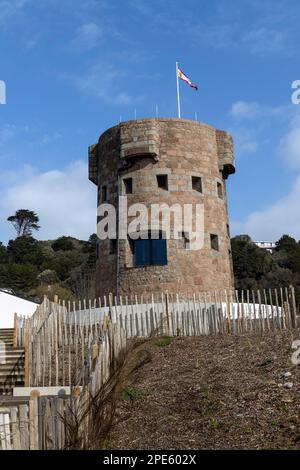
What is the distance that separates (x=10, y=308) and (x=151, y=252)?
13569mm

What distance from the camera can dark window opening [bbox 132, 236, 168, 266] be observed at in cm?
2311

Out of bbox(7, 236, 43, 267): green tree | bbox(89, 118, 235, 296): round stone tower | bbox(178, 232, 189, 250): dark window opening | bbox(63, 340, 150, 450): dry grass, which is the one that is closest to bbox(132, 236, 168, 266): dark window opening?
bbox(89, 118, 235, 296): round stone tower

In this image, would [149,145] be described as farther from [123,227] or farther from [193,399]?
[193,399]

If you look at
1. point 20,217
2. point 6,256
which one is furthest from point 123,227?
point 20,217

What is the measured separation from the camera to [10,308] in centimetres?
3281

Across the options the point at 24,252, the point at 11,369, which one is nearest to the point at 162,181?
the point at 11,369

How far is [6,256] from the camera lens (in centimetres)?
8594

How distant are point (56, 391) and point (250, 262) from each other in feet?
162

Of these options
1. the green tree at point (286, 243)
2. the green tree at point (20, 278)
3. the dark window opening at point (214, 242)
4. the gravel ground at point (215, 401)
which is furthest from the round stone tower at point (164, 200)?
the green tree at point (286, 243)

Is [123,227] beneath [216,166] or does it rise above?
beneath

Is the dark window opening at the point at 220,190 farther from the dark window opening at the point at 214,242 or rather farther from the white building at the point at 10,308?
the white building at the point at 10,308

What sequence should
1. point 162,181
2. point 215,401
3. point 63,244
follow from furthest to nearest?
1. point 63,244
2. point 162,181
3. point 215,401

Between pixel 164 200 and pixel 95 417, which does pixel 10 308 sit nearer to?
pixel 164 200

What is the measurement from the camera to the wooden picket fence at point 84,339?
8109 millimetres
